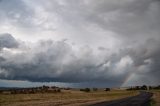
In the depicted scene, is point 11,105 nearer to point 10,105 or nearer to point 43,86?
point 10,105

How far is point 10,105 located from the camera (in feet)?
163

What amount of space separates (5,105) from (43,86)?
102 m

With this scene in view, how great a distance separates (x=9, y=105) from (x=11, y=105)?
0.34m

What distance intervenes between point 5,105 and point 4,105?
0.17m

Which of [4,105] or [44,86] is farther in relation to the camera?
[44,86]

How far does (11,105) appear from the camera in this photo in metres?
49.5

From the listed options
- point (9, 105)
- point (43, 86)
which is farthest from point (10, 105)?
point (43, 86)

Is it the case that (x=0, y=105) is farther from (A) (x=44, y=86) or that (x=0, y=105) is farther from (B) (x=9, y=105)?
(A) (x=44, y=86)

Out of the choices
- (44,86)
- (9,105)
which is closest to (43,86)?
(44,86)

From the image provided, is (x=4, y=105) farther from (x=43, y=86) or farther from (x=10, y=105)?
(x=43, y=86)

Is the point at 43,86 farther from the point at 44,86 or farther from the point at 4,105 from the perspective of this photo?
the point at 4,105

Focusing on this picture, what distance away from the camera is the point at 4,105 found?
49.1 m

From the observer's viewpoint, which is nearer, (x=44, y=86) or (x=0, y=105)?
(x=0, y=105)

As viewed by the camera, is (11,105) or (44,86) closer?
(11,105)
